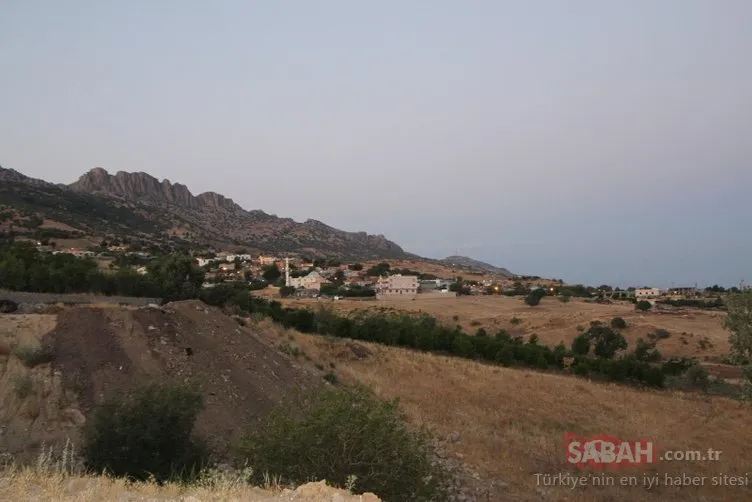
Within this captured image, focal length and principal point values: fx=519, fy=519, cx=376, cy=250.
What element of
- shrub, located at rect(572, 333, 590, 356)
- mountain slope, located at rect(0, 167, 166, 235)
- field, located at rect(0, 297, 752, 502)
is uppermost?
mountain slope, located at rect(0, 167, 166, 235)

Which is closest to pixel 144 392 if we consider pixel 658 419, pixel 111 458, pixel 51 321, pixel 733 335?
pixel 111 458

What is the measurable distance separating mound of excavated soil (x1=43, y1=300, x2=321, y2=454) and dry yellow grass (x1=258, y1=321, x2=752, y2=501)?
4.43 m

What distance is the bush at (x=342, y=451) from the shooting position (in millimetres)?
7801

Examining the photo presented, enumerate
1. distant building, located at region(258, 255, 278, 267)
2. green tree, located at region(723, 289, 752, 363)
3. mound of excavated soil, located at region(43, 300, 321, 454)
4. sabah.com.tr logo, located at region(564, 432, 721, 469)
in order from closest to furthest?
mound of excavated soil, located at region(43, 300, 321, 454), sabah.com.tr logo, located at region(564, 432, 721, 469), green tree, located at region(723, 289, 752, 363), distant building, located at region(258, 255, 278, 267)

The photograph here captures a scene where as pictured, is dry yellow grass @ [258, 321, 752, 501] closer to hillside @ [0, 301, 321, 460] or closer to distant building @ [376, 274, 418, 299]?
hillside @ [0, 301, 321, 460]

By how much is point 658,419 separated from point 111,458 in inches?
815

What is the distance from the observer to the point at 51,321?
598 inches

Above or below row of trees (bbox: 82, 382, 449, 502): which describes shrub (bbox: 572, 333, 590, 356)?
below

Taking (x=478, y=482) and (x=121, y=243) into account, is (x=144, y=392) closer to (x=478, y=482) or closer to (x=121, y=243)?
(x=478, y=482)

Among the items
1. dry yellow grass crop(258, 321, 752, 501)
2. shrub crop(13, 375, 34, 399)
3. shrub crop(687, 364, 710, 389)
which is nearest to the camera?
shrub crop(13, 375, 34, 399)

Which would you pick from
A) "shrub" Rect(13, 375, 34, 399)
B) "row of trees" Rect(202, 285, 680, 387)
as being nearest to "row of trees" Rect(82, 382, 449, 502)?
"shrub" Rect(13, 375, 34, 399)

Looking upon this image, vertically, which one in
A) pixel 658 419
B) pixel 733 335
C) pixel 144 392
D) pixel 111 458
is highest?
pixel 733 335

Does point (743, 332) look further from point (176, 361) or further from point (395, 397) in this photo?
point (176, 361)

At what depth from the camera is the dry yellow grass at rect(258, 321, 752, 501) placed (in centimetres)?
1345
